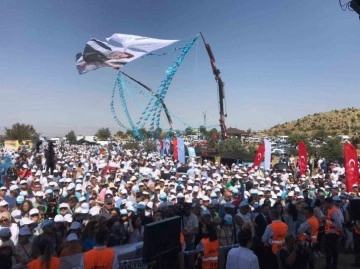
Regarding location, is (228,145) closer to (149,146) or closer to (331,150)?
(331,150)

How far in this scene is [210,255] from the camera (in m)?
5.63

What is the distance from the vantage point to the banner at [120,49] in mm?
21562

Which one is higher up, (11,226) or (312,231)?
(11,226)

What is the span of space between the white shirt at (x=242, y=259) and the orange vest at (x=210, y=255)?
1.03 metres

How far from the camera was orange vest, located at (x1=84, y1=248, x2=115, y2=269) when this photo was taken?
4273 millimetres

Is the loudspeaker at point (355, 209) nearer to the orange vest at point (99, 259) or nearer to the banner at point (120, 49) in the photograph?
the orange vest at point (99, 259)

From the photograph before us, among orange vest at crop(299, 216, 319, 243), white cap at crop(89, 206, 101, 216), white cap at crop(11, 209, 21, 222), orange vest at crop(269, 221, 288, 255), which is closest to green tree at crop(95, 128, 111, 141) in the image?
white cap at crop(89, 206, 101, 216)

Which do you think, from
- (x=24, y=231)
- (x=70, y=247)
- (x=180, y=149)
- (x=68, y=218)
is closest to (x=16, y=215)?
(x=68, y=218)

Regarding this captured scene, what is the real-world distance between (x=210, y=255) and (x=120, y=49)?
704 inches

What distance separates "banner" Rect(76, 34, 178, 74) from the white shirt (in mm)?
18504

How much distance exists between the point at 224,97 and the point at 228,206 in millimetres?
29113

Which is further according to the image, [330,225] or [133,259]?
[330,225]

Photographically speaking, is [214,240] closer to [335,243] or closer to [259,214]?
[259,214]

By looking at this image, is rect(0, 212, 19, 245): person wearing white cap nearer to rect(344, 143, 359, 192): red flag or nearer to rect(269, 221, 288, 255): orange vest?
rect(269, 221, 288, 255): orange vest
